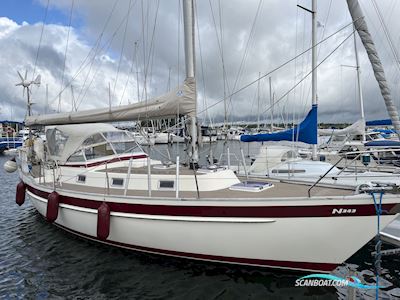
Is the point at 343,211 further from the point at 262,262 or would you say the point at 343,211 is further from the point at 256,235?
the point at 262,262

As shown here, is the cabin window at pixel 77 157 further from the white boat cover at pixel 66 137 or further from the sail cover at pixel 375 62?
the sail cover at pixel 375 62

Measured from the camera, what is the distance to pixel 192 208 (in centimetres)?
584

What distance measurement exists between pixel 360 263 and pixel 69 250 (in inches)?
277

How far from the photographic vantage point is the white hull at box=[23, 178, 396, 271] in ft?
A: 17.3

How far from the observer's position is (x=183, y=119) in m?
7.62

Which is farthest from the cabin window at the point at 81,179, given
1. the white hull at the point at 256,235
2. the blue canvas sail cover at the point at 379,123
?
the blue canvas sail cover at the point at 379,123

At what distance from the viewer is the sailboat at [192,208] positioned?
5297 mm

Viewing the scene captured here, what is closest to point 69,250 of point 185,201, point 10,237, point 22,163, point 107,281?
point 107,281

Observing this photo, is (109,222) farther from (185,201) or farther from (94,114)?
(94,114)

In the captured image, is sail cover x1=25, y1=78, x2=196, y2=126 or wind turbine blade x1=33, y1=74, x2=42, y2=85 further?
wind turbine blade x1=33, y1=74, x2=42, y2=85

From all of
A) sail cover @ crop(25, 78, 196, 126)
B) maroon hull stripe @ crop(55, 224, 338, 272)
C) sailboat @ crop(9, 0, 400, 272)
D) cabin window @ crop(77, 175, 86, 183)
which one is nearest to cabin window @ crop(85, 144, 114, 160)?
sailboat @ crop(9, 0, 400, 272)

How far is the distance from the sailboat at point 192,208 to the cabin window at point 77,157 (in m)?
0.03

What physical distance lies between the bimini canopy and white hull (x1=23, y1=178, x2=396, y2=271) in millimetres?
3099

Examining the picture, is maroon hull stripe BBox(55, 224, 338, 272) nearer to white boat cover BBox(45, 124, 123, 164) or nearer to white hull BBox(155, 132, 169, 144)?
white hull BBox(155, 132, 169, 144)
